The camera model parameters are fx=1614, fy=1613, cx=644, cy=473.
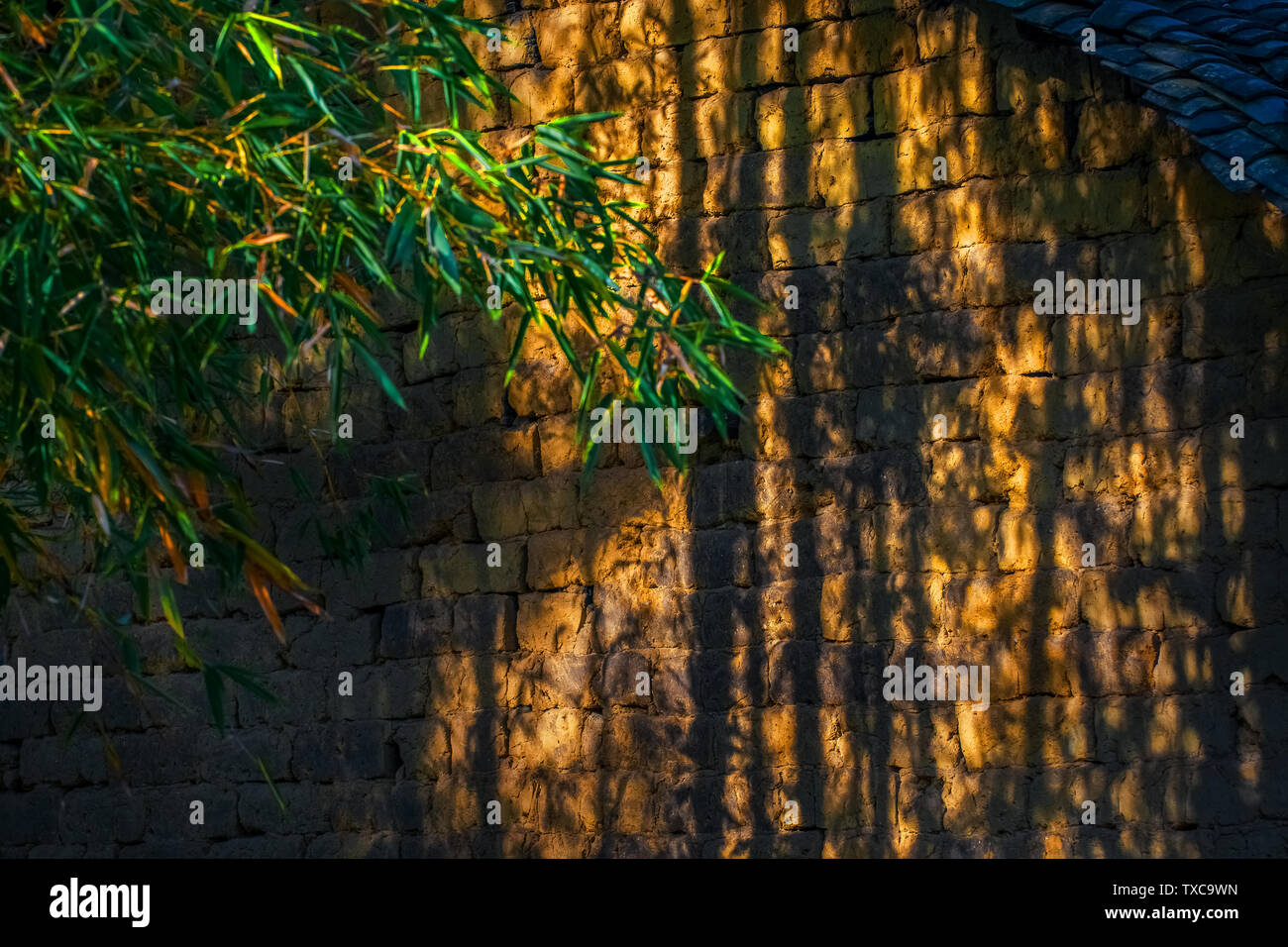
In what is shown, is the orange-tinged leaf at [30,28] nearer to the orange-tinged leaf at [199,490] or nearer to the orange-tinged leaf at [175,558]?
the orange-tinged leaf at [199,490]

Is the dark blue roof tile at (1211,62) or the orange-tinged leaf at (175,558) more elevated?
the dark blue roof tile at (1211,62)

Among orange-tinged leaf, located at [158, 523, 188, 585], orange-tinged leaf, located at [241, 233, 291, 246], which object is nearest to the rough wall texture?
orange-tinged leaf, located at [158, 523, 188, 585]

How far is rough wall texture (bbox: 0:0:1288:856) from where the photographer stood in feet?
15.4

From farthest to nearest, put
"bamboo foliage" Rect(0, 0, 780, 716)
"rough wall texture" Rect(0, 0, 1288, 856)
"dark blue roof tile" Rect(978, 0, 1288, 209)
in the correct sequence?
"rough wall texture" Rect(0, 0, 1288, 856), "dark blue roof tile" Rect(978, 0, 1288, 209), "bamboo foliage" Rect(0, 0, 780, 716)

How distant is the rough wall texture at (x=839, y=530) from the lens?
15.4 ft

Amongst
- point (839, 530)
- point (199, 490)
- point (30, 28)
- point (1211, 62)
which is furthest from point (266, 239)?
point (1211, 62)

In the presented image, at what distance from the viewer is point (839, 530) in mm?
5215

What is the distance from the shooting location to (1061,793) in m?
4.79

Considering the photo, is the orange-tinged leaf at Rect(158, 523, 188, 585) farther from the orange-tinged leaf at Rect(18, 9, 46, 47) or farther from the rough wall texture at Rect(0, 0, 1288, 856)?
the rough wall texture at Rect(0, 0, 1288, 856)

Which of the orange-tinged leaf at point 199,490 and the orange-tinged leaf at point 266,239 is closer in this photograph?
the orange-tinged leaf at point 266,239

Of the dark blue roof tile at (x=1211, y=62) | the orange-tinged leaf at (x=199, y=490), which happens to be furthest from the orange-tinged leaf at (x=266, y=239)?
the dark blue roof tile at (x=1211, y=62)

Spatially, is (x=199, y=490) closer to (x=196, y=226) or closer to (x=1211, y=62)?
(x=196, y=226)

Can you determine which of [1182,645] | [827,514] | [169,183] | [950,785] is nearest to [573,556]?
[827,514]

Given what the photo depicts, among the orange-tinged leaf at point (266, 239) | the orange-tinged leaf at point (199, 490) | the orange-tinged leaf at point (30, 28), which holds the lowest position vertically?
→ the orange-tinged leaf at point (199, 490)
